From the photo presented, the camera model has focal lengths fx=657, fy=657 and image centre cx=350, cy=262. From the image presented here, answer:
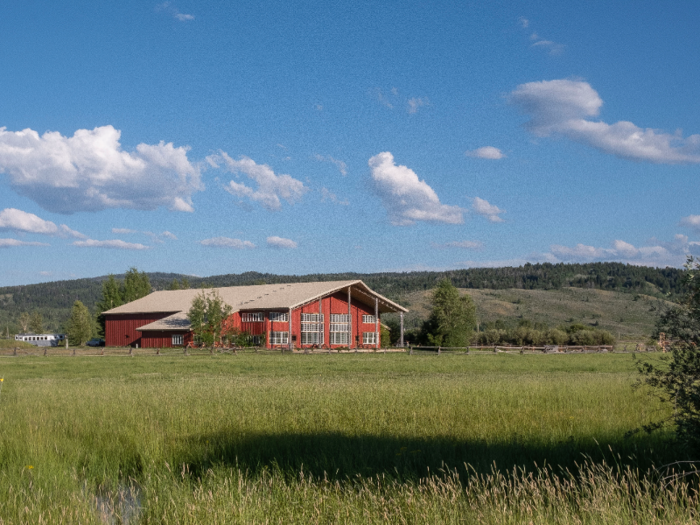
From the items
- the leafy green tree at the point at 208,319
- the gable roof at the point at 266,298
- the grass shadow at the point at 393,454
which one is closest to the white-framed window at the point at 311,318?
the gable roof at the point at 266,298

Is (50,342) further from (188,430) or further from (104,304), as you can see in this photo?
(188,430)

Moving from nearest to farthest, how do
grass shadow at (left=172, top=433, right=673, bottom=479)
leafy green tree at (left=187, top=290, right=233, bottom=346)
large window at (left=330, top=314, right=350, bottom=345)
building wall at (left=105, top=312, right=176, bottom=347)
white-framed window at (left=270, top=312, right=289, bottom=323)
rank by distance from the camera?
grass shadow at (left=172, top=433, right=673, bottom=479), leafy green tree at (left=187, top=290, right=233, bottom=346), white-framed window at (left=270, top=312, right=289, bottom=323), large window at (left=330, top=314, right=350, bottom=345), building wall at (left=105, top=312, right=176, bottom=347)

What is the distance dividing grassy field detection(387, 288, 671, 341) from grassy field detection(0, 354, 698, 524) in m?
93.6

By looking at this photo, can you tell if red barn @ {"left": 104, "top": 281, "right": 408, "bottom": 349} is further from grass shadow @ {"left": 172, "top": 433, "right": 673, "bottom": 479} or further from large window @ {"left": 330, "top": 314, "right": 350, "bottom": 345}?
grass shadow @ {"left": 172, "top": 433, "right": 673, "bottom": 479}

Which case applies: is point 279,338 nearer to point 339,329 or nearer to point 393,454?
point 339,329

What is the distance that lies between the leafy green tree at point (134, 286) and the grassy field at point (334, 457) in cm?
7657

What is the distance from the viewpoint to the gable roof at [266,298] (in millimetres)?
64688

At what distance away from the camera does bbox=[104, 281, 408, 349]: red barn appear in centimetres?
6397

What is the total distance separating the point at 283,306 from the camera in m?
62.2

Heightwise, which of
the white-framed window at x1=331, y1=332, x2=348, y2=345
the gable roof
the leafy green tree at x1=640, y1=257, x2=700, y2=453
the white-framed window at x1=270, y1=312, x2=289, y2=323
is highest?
the gable roof

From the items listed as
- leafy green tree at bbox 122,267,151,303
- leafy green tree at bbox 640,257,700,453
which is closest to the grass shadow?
leafy green tree at bbox 640,257,700,453

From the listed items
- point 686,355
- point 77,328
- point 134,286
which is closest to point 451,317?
point 134,286

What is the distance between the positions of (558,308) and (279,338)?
8206cm

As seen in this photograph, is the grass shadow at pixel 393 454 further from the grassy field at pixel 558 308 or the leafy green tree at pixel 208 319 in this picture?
the grassy field at pixel 558 308
